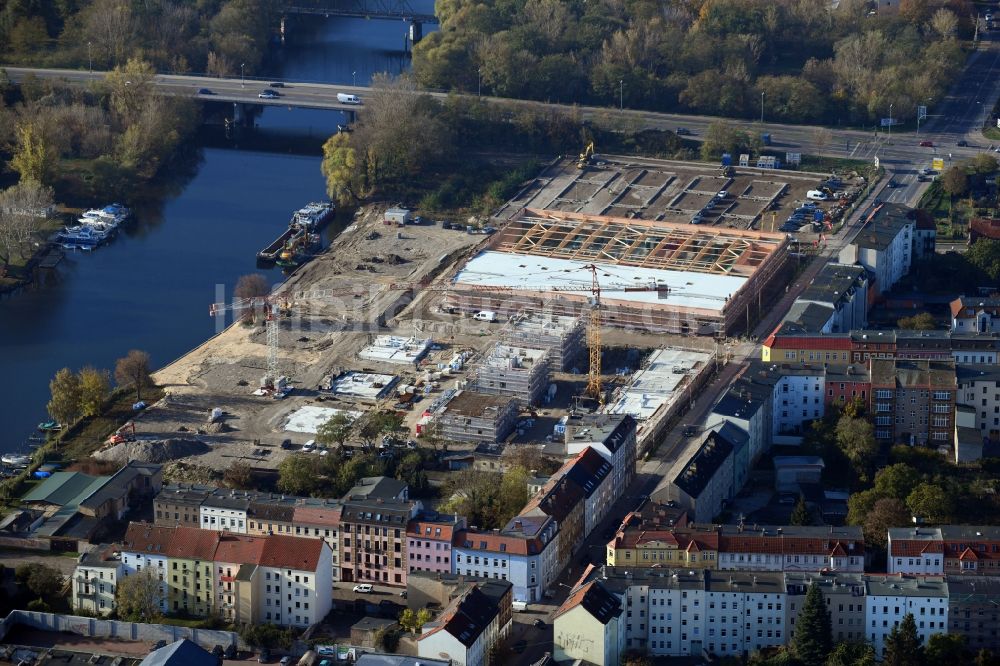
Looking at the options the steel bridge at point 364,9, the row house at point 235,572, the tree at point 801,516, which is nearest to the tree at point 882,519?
the tree at point 801,516

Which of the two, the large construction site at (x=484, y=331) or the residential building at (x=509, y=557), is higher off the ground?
the large construction site at (x=484, y=331)

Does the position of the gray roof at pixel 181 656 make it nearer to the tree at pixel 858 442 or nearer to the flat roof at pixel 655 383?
the flat roof at pixel 655 383

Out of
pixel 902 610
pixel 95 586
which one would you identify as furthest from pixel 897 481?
Answer: pixel 95 586

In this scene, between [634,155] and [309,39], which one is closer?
[634,155]

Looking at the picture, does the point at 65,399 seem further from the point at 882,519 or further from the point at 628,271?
the point at 882,519

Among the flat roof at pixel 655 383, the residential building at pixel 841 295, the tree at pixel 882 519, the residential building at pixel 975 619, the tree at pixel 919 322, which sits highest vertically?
the residential building at pixel 841 295

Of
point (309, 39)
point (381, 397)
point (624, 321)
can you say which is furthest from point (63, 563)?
point (309, 39)

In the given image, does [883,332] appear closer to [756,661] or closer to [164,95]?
[756,661]
